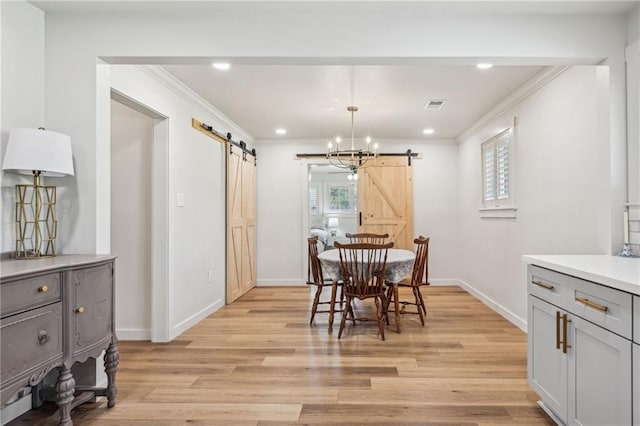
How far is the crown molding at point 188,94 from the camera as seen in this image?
10.1 feet

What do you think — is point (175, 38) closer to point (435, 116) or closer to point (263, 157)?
point (435, 116)

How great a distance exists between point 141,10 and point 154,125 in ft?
4.20

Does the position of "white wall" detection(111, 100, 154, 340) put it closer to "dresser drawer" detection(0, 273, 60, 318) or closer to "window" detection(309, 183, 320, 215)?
"dresser drawer" detection(0, 273, 60, 318)

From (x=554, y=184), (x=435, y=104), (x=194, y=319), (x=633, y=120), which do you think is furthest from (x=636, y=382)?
(x=194, y=319)

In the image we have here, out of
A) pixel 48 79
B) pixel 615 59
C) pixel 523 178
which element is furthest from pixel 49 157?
pixel 523 178

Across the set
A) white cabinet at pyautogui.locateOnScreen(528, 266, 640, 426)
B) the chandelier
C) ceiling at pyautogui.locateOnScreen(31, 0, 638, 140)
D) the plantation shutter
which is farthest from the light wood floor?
ceiling at pyautogui.locateOnScreen(31, 0, 638, 140)

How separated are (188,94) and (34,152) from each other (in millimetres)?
2026

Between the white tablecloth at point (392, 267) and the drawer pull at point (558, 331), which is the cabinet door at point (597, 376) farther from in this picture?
the white tablecloth at point (392, 267)

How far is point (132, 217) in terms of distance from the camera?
349 centimetres

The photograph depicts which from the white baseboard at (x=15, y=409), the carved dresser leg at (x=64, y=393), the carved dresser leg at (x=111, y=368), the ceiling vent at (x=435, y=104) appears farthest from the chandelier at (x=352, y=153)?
the white baseboard at (x=15, y=409)

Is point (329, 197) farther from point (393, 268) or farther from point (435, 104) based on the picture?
point (393, 268)

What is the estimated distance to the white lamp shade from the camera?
187 centimetres

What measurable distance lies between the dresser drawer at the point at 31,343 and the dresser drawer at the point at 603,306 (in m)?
2.47

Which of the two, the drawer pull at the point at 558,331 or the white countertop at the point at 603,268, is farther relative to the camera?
the drawer pull at the point at 558,331
